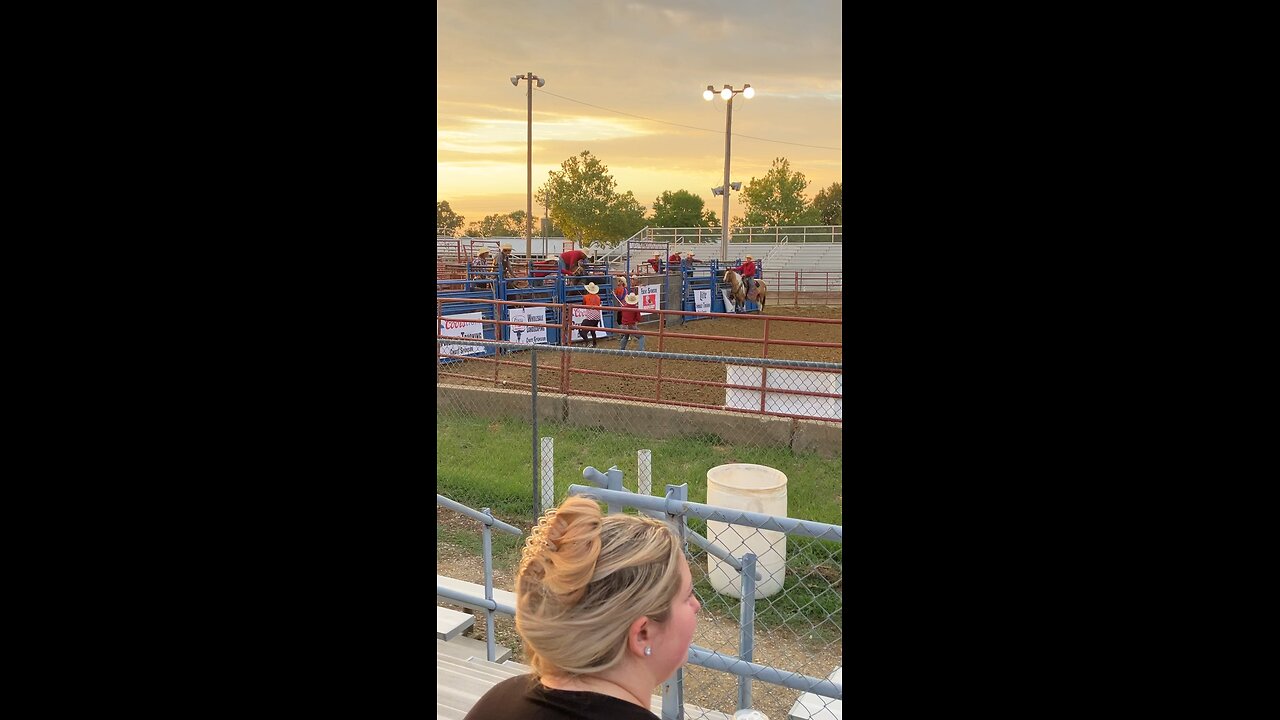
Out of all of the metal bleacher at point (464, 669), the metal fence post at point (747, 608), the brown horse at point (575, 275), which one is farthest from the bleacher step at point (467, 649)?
the brown horse at point (575, 275)

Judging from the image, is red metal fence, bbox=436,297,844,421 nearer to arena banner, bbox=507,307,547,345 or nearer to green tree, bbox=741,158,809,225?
arena banner, bbox=507,307,547,345

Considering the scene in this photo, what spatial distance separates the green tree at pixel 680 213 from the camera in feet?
248

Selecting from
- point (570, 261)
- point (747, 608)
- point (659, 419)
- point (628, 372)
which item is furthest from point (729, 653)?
point (570, 261)

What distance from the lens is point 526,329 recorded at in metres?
15.7

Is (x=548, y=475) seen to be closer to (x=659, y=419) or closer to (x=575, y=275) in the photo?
(x=659, y=419)

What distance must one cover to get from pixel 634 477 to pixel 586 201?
5653 cm

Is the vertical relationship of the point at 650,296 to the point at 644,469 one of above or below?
above

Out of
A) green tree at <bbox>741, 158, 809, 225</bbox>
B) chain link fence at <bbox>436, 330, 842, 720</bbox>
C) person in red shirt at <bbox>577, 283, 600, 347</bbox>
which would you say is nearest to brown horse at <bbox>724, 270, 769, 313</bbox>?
person in red shirt at <bbox>577, 283, 600, 347</bbox>

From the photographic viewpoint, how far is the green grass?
5945mm

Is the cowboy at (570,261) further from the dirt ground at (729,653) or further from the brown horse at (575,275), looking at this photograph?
the dirt ground at (729,653)

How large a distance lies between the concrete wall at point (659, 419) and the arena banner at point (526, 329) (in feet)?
14.0
